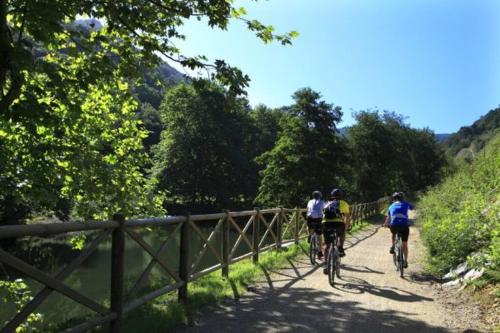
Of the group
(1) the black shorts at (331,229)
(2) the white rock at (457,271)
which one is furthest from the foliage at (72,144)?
(2) the white rock at (457,271)

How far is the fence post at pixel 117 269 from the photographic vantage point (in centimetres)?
540

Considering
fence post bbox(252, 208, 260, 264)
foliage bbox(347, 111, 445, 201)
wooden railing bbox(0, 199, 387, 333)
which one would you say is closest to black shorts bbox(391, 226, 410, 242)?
fence post bbox(252, 208, 260, 264)

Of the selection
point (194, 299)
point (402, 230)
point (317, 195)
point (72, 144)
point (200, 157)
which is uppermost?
point (200, 157)

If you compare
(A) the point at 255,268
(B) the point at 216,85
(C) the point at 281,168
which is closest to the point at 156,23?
(B) the point at 216,85

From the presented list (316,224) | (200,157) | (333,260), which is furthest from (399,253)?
(200,157)

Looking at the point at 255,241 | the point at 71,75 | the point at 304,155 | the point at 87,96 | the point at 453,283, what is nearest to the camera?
the point at 71,75

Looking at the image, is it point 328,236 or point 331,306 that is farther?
point 328,236

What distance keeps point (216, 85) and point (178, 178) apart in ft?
143

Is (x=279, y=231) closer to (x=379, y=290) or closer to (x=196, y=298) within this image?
(x=379, y=290)

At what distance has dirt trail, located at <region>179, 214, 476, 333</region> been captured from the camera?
6.27 m

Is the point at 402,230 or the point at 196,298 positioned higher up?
the point at 402,230

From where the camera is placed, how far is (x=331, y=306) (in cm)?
739

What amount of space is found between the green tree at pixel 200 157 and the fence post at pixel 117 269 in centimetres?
4470

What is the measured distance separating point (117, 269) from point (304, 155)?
36226mm
